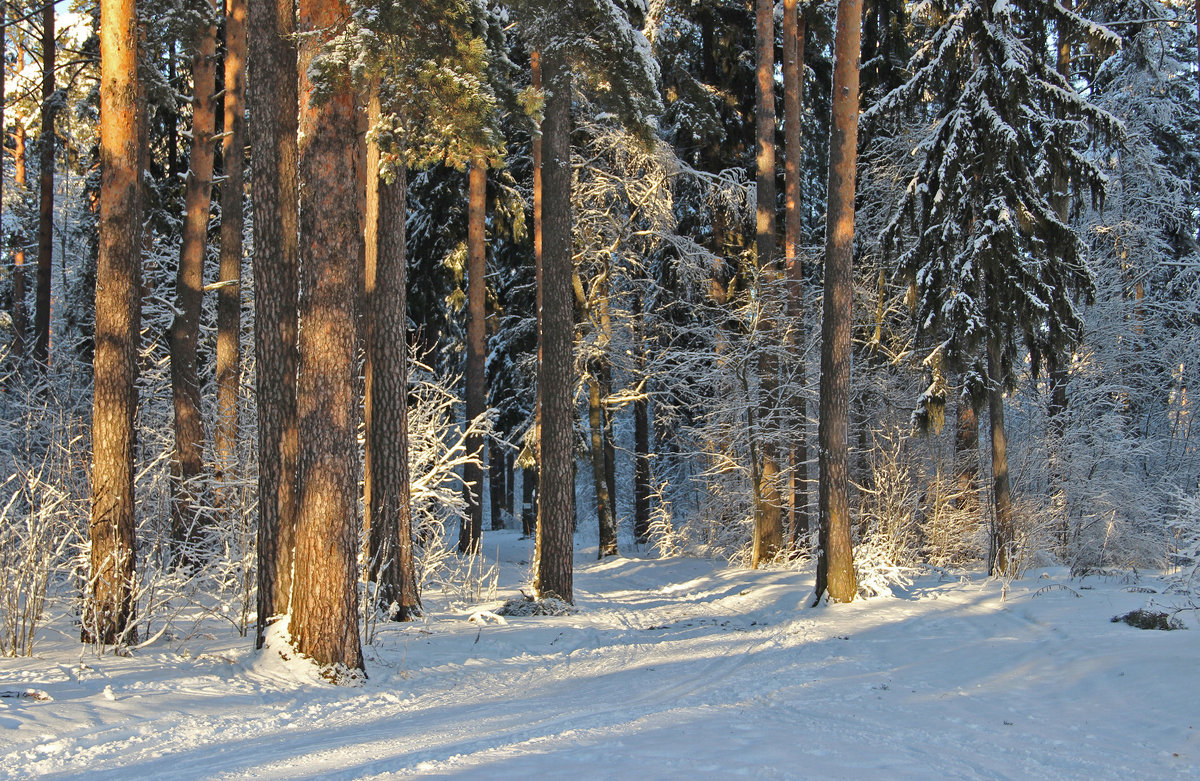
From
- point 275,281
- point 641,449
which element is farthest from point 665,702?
point 641,449

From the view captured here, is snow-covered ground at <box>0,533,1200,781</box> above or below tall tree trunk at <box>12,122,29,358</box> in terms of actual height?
below

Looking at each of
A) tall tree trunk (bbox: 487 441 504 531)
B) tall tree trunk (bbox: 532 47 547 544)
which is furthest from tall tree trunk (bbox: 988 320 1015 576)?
tall tree trunk (bbox: 487 441 504 531)

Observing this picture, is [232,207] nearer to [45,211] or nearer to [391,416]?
[391,416]

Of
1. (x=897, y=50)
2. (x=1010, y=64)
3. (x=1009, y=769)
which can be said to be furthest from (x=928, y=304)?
(x=1009, y=769)

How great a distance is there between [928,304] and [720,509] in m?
7.61

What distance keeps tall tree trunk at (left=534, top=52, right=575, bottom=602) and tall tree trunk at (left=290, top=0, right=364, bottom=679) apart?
4.68 meters

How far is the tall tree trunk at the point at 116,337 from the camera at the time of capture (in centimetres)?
775

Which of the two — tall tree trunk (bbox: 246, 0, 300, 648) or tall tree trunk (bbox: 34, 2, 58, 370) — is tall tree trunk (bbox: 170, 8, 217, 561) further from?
tall tree trunk (bbox: 34, 2, 58, 370)

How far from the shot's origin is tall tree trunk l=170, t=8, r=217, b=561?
12344 millimetres

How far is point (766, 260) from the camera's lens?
16.5m

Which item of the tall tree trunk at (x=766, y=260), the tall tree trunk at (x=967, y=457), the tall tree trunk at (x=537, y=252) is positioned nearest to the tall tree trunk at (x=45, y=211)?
the tall tree trunk at (x=537, y=252)

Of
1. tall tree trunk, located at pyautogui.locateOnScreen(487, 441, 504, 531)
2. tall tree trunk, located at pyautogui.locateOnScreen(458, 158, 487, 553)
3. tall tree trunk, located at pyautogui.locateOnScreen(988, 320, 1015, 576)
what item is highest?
tall tree trunk, located at pyautogui.locateOnScreen(458, 158, 487, 553)

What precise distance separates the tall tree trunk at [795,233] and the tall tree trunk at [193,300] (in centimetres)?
1055

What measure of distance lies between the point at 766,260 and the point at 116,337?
11836 mm
